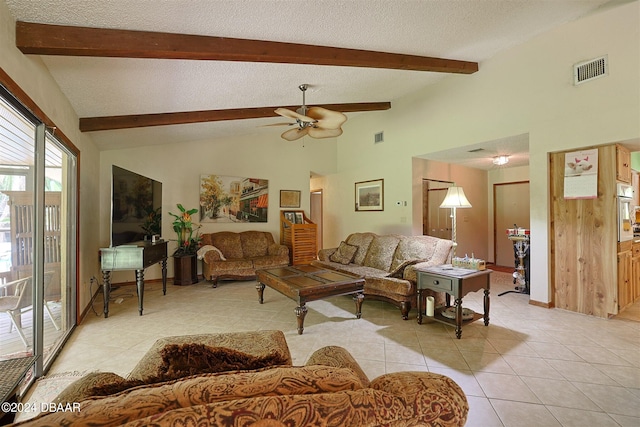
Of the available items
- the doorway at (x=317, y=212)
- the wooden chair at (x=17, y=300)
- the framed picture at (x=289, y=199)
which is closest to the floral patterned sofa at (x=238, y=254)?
the framed picture at (x=289, y=199)

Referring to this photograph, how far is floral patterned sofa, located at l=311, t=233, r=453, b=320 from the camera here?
331 cm

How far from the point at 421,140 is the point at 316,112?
260 centimetres

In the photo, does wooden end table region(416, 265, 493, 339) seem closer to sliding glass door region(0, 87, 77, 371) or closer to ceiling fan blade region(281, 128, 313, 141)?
ceiling fan blade region(281, 128, 313, 141)

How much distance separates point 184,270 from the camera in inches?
197

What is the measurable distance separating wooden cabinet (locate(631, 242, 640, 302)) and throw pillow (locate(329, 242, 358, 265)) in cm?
341

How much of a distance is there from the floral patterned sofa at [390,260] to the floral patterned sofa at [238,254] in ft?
3.99

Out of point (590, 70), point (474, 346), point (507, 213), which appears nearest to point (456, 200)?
point (474, 346)

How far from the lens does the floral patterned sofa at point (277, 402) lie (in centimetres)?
54

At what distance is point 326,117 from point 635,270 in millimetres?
4247

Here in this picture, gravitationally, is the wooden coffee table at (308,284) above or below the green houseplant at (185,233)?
below

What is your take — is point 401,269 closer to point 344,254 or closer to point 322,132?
point 344,254

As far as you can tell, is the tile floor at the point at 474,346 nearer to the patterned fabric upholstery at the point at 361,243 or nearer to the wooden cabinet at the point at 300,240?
the patterned fabric upholstery at the point at 361,243

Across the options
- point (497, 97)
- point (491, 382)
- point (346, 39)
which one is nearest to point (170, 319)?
point (491, 382)

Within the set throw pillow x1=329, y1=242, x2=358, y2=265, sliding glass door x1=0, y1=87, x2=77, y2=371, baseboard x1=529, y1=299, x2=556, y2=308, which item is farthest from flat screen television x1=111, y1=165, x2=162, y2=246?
baseboard x1=529, y1=299, x2=556, y2=308
